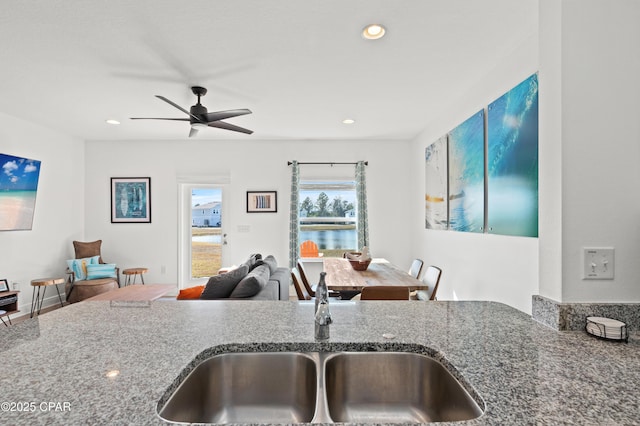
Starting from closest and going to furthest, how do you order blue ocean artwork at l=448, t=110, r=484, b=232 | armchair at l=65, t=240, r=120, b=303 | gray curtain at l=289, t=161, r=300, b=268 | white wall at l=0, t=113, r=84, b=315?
1. blue ocean artwork at l=448, t=110, r=484, b=232
2. white wall at l=0, t=113, r=84, b=315
3. armchair at l=65, t=240, r=120, b=303
4. gray curtain at l=289, t=161, r=300, b=268

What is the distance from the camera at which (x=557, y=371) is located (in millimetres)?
799

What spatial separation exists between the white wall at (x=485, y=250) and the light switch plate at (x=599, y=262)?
3.86 feet

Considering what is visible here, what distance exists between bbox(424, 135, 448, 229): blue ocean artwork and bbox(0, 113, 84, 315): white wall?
5.28m

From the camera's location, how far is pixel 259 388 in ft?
3.27

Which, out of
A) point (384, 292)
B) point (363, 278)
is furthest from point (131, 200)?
point (384, 292)

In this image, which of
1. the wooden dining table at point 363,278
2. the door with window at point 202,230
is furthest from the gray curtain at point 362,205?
Result: the door with window at point 202,230


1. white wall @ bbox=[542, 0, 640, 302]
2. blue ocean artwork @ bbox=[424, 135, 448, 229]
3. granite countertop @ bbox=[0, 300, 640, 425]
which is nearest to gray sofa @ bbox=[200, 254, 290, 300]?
granite countertop @ bbox=[0, 300, 640, 425]

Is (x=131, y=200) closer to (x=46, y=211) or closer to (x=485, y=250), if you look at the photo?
(x=46, y=211)

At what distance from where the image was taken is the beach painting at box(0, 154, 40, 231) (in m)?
3.82

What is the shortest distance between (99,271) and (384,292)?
4193 mm

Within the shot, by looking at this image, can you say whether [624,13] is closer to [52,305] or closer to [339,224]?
[339,224]

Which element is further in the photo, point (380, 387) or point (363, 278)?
point (363, 278)

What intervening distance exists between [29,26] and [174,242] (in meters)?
3.60

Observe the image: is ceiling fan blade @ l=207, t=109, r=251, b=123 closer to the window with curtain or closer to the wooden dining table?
the wooden dining table
